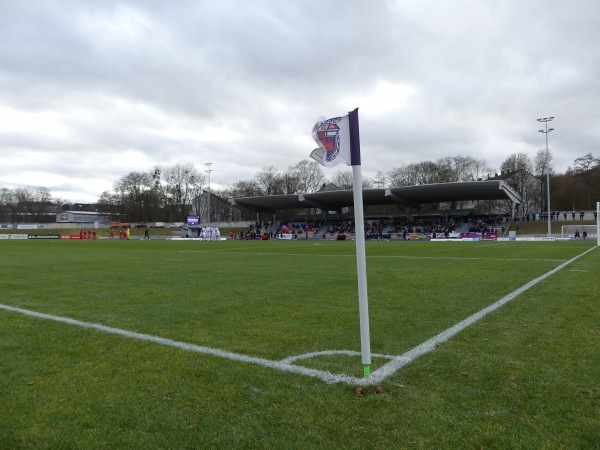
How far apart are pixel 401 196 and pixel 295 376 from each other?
58.8m

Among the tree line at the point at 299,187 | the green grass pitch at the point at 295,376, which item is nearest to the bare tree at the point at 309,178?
the tree line at the point at 299,187

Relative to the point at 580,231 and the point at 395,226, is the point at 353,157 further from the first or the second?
the point at 395,226

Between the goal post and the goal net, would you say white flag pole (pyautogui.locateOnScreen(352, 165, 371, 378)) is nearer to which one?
the goal post

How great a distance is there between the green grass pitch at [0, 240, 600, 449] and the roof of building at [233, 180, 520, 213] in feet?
155

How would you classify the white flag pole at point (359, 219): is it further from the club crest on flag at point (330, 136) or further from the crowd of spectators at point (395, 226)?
the crowd of spectators at point (395, 226)

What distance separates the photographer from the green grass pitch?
3180mm

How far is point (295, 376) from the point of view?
4.33 meters

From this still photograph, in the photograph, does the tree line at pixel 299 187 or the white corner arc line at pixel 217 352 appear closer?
the white corner arc line at pixel 217 352

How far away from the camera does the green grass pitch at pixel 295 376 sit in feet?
10.4

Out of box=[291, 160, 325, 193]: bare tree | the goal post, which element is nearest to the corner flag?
the goal post

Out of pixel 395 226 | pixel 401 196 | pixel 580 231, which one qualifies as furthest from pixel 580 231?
pixel 395 226

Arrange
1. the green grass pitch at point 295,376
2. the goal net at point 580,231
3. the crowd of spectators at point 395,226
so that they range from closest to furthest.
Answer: the green grass pitch at point 295,376 → the goal net at point 580,231 → the crowd of spectators at point 395,226

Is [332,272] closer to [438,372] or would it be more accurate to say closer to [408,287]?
[408,287]

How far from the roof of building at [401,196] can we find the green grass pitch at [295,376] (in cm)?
4734
